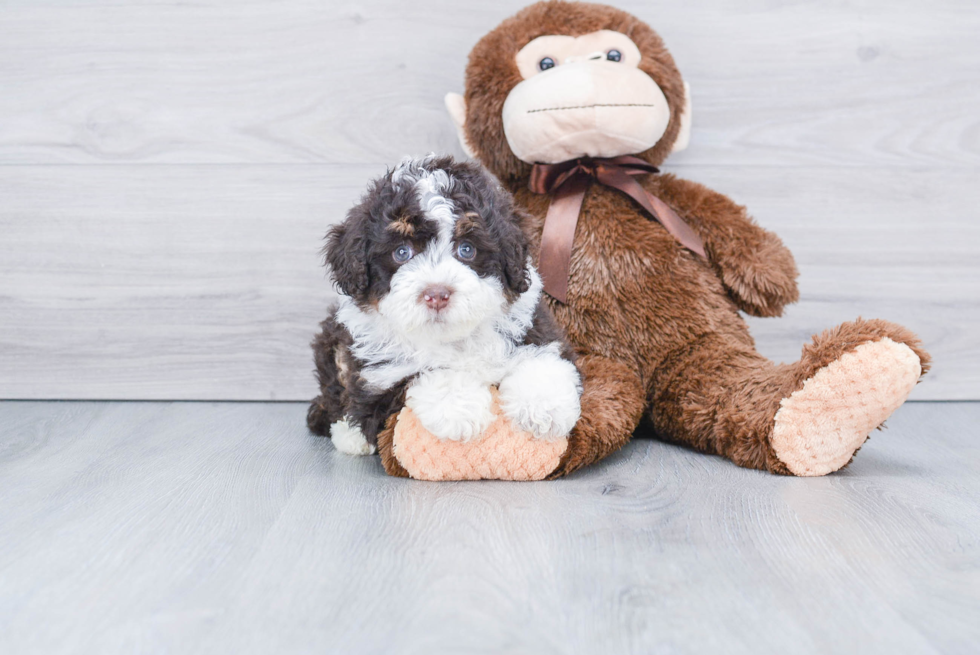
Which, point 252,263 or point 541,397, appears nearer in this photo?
point 541,397

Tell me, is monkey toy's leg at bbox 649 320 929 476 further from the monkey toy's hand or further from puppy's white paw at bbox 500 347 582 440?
puppy's white paw at bbox 500 347 582 440

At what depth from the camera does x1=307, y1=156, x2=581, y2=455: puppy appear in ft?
4.35

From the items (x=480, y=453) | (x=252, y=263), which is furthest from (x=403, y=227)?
(x=252, y=263)

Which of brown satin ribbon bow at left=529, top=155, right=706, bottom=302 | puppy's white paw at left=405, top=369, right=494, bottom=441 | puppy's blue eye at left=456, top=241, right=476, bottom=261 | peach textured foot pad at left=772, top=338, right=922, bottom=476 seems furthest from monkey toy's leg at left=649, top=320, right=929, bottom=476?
puppy's blue eye at left=456, top=241, right=476, bottom=261

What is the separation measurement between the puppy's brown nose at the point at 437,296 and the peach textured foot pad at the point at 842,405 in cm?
67

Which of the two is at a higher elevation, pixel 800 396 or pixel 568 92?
pixel 568 92

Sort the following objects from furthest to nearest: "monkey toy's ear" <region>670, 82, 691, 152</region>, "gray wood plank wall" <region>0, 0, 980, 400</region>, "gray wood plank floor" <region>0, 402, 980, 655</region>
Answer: "gray wood plank wall" <region>0, 0, 980, 400</region>
"monkey toy's ear" <region>670, 82, 691, 152</region>
"gray wood plank floor" <region>0, 402, 980, 655</region>

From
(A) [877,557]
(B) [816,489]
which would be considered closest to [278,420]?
(B) [816,489]

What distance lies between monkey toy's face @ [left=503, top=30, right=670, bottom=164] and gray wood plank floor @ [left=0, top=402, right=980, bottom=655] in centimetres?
69

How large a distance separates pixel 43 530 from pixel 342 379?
588 millimetres

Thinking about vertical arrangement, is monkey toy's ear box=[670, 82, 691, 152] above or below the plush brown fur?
above

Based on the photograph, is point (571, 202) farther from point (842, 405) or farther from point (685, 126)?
point (842, 405)

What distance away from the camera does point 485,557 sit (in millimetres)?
1107

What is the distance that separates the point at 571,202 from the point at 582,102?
0.75 ft
